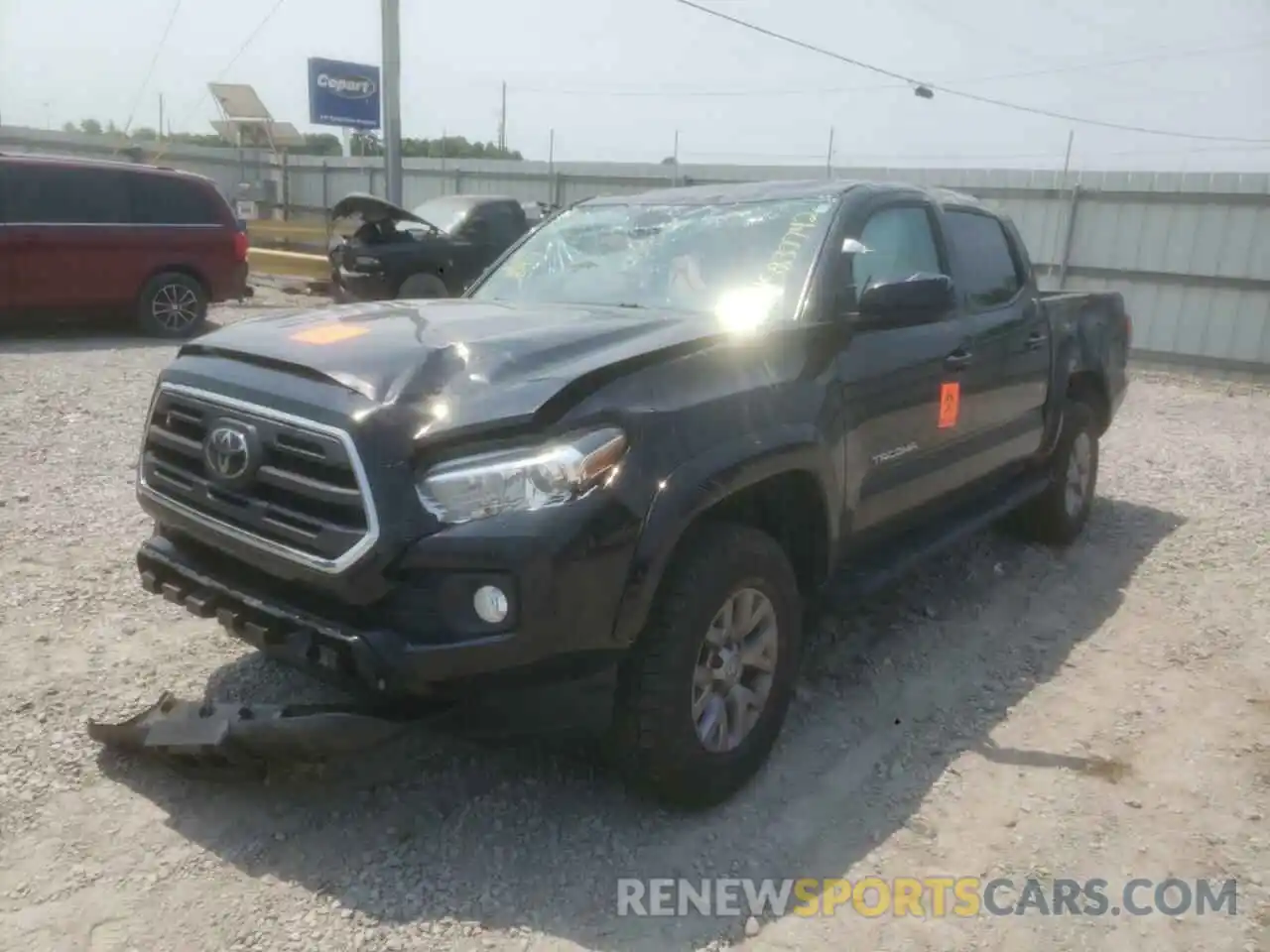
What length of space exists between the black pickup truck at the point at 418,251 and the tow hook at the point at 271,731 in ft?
30.7

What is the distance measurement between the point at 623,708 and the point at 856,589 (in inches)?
45.8

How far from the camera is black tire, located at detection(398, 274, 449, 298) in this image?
12477 mm

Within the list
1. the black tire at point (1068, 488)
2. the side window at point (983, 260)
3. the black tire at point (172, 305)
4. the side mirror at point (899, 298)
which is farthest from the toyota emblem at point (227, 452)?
the black tire at point (172, 305)

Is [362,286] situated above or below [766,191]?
below

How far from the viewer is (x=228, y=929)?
2.58 metres

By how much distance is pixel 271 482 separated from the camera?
2.79 m

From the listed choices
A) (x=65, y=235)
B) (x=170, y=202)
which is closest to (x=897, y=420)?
(x=65, y=235)

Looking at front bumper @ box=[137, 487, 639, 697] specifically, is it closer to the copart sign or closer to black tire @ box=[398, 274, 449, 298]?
black tire @ box=[398, 274, 449, 298]

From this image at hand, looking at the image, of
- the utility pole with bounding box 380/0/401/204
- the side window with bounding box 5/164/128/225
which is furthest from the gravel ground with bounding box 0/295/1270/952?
the utility pole with bounding box 380/0/401/204

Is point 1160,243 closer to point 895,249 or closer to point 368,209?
point 368,209

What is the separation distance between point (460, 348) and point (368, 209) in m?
8.93

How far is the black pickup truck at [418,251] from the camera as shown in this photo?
1230 cm

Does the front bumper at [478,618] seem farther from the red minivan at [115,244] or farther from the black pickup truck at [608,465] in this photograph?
the red minivan at [115,244]

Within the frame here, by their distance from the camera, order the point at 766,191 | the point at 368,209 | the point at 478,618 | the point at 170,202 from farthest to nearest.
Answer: the point at 368,209 < the point at 170,202 < the point at 766,191 < the point at 478,618
